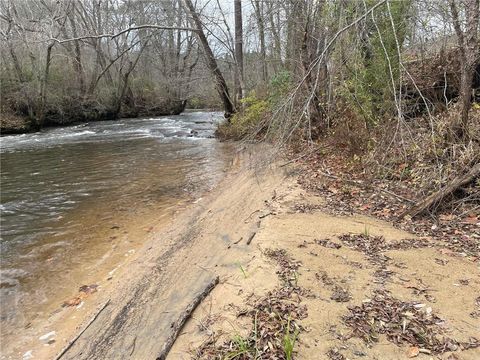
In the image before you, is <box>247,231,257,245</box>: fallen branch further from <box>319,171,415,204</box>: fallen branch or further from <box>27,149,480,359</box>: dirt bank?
<box>319,171,415,204</box>: fallen branch

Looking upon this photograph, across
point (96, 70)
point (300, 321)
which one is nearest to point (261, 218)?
point (300, 321)

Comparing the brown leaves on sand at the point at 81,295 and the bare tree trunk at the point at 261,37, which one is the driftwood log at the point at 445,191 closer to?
the brown leaves on sand at the point at 81,295

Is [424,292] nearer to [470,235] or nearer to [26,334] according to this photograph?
[470,235]

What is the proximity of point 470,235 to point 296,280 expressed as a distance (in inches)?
94.0

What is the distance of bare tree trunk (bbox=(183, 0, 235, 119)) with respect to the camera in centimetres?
1448

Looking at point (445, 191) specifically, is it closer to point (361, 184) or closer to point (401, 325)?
point (361, 184)

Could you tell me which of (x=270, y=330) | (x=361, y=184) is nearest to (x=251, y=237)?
(x=270, y=330)

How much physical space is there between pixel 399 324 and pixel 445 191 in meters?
2.71

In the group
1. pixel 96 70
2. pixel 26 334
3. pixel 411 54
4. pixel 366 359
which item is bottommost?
pixel 26 334

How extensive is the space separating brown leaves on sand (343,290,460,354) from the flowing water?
3.36 m

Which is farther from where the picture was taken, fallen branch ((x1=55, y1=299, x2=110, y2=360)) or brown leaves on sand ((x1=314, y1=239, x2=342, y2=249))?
brown leaves on sand ((x1=314, y1=239, x2=342, y2=249))

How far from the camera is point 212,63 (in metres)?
15.9

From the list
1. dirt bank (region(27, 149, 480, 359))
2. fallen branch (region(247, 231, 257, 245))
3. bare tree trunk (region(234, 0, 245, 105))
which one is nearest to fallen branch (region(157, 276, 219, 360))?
dirt bank (region(27, 149, 480, 359))

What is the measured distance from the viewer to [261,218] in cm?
516
